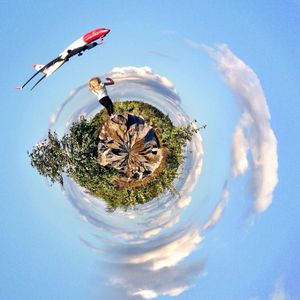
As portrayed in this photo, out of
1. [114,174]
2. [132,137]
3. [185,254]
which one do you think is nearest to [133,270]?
[185,254]

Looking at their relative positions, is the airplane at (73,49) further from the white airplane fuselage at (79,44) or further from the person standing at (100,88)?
the person standing at (100,88)

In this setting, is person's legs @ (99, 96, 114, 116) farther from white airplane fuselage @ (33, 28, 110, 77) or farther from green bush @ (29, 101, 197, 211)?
white airplane fuselage @ (33, 28, 110, 77)

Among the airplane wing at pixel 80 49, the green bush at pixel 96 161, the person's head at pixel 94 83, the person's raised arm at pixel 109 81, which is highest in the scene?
the airplane wing at pixel 80 49

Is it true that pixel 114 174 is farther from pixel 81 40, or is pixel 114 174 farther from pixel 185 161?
pixel 81 40

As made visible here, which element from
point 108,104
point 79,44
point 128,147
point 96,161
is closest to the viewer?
point 79,44

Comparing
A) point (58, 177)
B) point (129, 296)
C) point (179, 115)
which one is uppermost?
point (179, 115)

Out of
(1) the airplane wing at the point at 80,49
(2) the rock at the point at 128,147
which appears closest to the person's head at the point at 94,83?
(1) the airplane wing at the point at 80,49

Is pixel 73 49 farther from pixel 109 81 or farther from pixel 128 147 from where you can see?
pixel 128 147

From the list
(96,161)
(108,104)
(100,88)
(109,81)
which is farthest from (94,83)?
(96,161)
